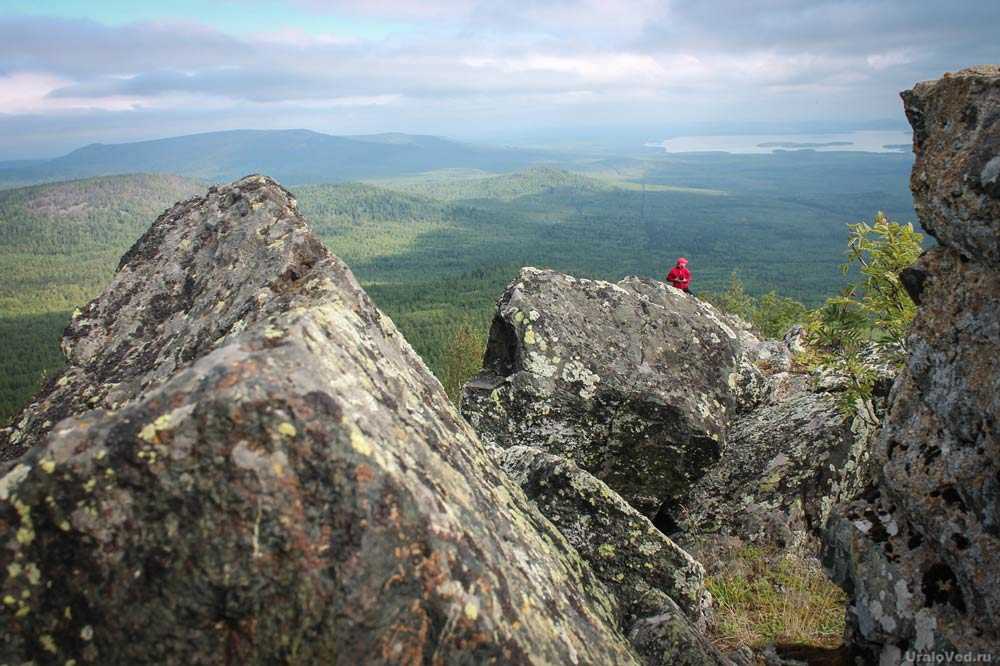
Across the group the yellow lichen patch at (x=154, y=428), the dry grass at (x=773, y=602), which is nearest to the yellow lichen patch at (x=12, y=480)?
the yellow lichen patch at (x=154, y=428)

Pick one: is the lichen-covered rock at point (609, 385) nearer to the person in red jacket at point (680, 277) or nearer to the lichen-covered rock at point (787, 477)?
the lichen-covered rock at point (787, 477)

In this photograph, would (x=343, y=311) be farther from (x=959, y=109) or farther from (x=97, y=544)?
(x=959, y=109)

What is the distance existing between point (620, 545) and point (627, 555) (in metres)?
0.14

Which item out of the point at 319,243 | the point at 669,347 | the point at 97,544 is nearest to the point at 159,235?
the point at 319,243

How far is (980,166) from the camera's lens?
17.7 ft

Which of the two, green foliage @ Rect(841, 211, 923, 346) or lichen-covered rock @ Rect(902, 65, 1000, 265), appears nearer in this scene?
lichen-covered rock @ Rect(902, 65, 1000, 265)

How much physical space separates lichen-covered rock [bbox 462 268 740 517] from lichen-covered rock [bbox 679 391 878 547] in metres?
0.49

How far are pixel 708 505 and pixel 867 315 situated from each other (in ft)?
15.6

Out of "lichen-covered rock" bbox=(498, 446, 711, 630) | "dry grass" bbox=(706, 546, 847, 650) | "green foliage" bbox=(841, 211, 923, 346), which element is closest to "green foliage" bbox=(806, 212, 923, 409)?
"green foliage" bbox=(841, 211, 923, 346)

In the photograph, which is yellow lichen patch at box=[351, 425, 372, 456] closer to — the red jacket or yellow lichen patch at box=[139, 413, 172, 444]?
yellow lichen patch at box=[139, 413, 172, 444]

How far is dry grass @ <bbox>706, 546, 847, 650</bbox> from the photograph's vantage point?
7.29 meters

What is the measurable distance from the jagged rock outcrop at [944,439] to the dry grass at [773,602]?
4.46 ft

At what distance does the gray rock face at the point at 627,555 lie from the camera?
6734mm

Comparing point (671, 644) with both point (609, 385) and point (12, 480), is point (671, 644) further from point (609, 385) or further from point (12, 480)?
point (609, 385)
